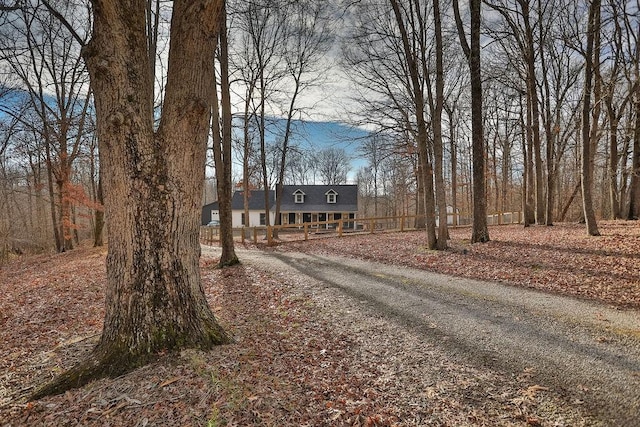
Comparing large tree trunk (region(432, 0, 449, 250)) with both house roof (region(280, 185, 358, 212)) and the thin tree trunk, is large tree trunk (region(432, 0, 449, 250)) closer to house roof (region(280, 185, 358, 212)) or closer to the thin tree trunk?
the thin tree trunk

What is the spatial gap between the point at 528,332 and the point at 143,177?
467 cm

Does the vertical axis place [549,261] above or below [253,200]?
below

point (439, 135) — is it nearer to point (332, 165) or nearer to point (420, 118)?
point (420, 118)

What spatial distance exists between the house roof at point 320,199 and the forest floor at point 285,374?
26567 millimetres

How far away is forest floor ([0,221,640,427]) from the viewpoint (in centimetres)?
253

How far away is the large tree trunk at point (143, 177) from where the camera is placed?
10.5ft

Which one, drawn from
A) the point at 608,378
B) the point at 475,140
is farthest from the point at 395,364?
the point at 475,140

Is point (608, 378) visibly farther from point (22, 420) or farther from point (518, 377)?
point (22, 420)

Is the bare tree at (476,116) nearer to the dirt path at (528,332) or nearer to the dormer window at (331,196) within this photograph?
the dirt path at (528,332)

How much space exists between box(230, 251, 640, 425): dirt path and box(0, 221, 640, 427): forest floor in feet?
0.70

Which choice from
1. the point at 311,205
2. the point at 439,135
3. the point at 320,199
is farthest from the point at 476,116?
the point at 320,199

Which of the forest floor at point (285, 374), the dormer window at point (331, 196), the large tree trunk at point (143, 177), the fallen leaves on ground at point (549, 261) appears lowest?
the forest floor at point (285, 374)

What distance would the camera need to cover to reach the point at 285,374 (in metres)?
3.19

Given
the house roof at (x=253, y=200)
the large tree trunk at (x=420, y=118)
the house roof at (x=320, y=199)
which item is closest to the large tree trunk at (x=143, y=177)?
the large tree trunk at (x=420, y=118)
